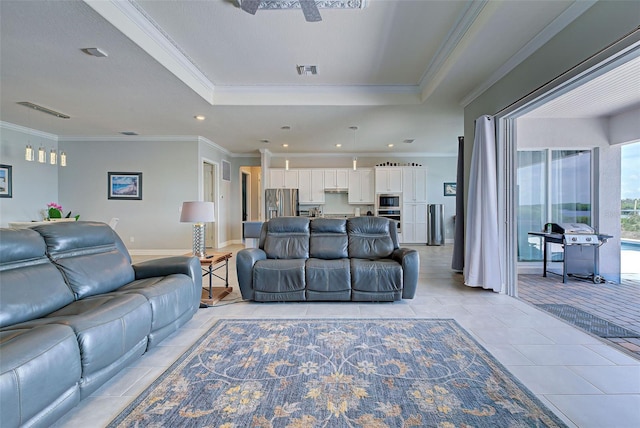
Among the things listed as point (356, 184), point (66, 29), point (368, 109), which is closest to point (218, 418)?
point (66, 29)

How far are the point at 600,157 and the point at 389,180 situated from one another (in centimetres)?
427

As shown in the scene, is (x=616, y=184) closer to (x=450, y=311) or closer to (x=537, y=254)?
(x=537, y=254)

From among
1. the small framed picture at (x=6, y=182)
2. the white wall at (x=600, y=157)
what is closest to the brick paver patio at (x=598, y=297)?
the white wall at (x=600, y=157)

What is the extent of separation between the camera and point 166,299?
2211mm

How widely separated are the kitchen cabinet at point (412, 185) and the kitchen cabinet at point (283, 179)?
119 inches

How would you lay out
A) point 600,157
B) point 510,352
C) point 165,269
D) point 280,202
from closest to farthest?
point 510,352
point 165,269
point 600,157
point 280,202

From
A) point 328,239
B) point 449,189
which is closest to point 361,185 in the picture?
point 449,189

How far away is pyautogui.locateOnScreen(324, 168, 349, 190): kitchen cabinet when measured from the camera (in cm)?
814

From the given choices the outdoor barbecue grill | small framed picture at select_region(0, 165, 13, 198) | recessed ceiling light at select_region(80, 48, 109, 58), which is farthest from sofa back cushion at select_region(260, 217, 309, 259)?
small framed picture at select_region(0, 165, 13, 198)

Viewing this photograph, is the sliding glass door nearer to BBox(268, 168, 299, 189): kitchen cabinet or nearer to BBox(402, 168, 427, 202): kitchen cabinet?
BBox(402, 168, 427, 202): kitchen cabinet

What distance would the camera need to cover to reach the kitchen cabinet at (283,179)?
8133mm

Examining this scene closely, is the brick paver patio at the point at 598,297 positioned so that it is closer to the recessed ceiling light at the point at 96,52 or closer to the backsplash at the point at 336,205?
the backsplash at the point at 336,205

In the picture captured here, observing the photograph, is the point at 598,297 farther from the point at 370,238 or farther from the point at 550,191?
the point at 370,238

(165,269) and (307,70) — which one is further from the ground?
(307,70)
